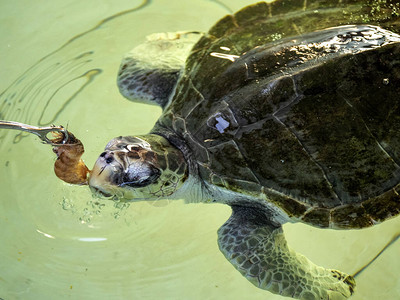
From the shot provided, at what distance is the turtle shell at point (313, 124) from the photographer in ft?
7.43

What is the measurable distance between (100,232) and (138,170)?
3.58 ft

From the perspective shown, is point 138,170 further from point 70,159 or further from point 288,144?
point 288,144

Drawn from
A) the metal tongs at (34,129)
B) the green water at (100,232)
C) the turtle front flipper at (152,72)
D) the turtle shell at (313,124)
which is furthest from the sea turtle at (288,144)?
the green water at (100,232)

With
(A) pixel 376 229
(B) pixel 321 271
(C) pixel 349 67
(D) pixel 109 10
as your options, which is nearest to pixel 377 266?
(A) pixel 376 229

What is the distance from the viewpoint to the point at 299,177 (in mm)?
2350

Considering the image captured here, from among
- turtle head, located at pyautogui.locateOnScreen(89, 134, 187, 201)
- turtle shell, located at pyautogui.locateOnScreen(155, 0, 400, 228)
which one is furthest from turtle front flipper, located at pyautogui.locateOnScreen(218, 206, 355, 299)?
turtle head, located at pyautogui.locateOnScreen(89, 134, 187, 201)

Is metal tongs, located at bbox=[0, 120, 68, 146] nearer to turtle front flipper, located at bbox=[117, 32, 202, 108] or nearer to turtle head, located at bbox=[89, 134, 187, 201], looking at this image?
turtle head, located at bbox=[89, 134, 187, 201]

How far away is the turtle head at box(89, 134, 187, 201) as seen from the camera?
223 centimetres

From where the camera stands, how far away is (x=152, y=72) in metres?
3.09

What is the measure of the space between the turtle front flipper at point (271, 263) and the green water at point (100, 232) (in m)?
0.59

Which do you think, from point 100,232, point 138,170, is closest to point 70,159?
point 138,170

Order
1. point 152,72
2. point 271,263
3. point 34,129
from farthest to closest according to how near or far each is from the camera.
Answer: point 152,72
point 271,263
point 34,129

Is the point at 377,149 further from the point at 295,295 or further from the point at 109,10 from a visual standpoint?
the point at 109,10

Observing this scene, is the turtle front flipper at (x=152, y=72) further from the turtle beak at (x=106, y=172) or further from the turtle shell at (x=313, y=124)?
the turtle beak at (x=106, y=172)
